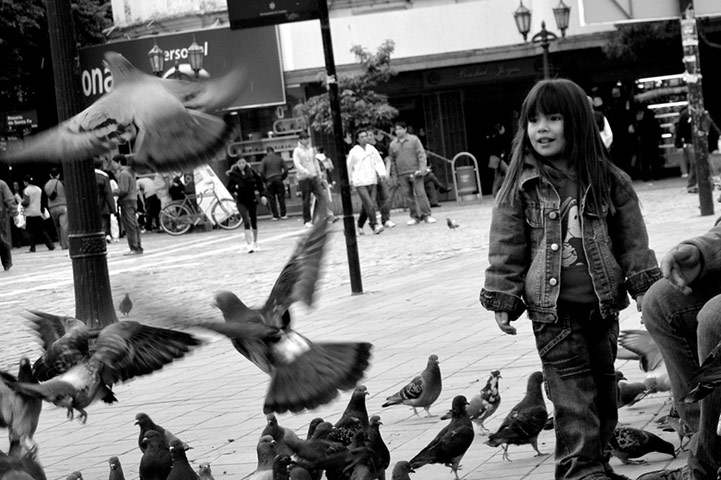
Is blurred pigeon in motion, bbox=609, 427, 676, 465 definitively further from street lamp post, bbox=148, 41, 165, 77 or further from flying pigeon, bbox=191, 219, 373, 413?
street lamp post, bbox=148, 41, 165, 77

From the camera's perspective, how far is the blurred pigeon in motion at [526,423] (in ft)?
19.4

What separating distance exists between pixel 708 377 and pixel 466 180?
1121 inches

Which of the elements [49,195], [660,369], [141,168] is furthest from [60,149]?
[49,195]

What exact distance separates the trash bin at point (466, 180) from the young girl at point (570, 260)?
27091mm

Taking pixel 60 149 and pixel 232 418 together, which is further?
pixel 232 418

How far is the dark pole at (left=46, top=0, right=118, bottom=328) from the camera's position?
35.6ft

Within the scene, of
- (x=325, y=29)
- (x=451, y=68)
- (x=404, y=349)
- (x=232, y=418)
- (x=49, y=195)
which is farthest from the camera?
Result: (x=451, y=68)

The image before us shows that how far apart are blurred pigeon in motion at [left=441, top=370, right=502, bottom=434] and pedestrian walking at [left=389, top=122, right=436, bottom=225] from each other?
18.3 m

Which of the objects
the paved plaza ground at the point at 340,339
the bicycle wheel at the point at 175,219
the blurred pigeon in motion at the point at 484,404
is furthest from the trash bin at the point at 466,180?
the blurred pigeon in motion at the point at 484,404

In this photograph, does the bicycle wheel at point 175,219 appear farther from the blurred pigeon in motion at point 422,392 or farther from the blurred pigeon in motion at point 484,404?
the blurred pigeon in motion at point 484,404

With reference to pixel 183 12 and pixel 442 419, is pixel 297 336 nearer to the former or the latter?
pixel 442 419

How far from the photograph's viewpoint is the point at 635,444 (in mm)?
5520

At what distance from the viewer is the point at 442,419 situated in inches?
266

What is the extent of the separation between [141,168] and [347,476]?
1.92 metres
